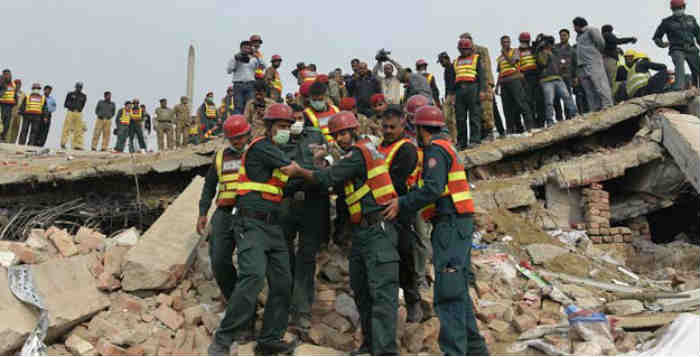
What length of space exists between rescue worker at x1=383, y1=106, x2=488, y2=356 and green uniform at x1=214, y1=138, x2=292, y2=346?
36.9 inches

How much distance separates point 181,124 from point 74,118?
3.24 metres

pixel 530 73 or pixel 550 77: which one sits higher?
pixel 530 73

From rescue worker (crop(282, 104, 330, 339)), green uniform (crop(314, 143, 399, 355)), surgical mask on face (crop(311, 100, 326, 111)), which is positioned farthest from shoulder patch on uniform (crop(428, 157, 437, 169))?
surgical mask on face (crop(311, 100, 326, 111))

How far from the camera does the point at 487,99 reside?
10094 millimetres

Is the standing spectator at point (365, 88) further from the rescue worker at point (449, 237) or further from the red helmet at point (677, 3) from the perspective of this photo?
the rescue worker at point (449, 237)

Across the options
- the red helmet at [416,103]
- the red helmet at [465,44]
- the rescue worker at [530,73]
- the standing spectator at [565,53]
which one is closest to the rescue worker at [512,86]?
the rescue worker at [530,73]

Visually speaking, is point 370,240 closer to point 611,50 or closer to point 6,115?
point 611,50

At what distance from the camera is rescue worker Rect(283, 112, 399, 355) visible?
392cm

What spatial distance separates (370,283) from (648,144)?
6.96m

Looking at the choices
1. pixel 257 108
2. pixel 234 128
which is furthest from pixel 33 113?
pixel 234 128

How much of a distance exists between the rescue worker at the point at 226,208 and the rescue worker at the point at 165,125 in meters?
11.7

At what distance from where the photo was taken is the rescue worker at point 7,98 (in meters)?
13.0

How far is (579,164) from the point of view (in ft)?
28.4

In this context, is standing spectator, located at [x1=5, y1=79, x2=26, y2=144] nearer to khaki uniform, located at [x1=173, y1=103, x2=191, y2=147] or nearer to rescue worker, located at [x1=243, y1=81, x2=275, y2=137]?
khaki uniform, located at [x1=173, y1=103, x2=191, y2=147]
